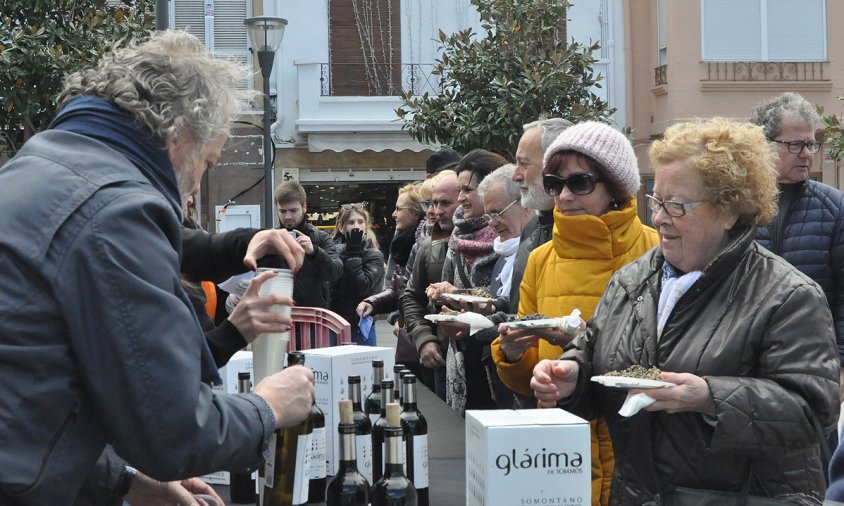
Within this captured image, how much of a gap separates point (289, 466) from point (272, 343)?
1.38ft

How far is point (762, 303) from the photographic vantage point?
2.51 m

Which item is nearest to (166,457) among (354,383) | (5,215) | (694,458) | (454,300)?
(5,215)

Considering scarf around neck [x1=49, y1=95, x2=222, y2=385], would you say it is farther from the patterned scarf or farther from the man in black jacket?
the man in black jacket

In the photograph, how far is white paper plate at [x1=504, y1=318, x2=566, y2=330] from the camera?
3020 millimetres

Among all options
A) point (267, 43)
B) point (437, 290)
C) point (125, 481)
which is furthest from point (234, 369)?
point (267, 43)

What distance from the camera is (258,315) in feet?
8.80

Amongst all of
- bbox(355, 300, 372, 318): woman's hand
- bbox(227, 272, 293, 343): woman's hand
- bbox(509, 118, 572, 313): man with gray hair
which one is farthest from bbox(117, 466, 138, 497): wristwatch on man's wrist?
bbox(355, 300, 372, 318): woman's hand

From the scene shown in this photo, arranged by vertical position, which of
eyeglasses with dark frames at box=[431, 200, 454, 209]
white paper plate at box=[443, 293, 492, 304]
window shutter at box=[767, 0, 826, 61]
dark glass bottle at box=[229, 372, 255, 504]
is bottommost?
dark glass bottle at box=[229, 372, 255, 504]

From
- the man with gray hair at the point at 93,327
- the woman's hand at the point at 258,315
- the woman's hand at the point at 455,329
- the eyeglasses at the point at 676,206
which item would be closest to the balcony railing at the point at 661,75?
the woman's hand at the point at 455,329

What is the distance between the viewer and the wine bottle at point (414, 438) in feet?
9.12

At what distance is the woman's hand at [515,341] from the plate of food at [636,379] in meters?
0.69

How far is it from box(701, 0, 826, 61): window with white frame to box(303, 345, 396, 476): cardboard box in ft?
58.4

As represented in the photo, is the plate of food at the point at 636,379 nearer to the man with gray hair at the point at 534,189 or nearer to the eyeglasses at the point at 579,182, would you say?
the eyeglasses at the point at 579,182

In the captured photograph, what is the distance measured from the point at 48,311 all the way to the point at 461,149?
12.4m
